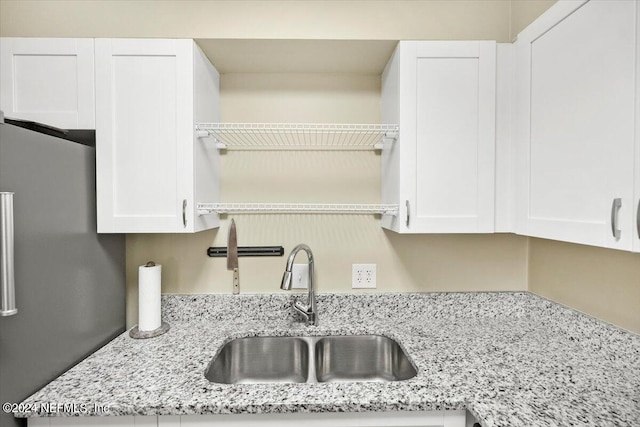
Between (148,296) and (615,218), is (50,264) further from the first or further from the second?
(615,218)

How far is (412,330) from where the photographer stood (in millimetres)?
1536

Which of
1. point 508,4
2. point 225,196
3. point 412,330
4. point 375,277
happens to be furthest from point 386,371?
point 508,4

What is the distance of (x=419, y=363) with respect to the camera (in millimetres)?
1210

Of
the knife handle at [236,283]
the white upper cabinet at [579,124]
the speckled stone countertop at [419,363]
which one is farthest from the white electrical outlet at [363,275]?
the white upper cabinet at [579,124]

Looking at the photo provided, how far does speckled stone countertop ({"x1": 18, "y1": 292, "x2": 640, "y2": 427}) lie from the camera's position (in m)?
0.99

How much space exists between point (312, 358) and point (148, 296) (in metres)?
0.74

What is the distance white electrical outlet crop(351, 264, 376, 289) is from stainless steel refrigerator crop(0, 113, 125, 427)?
1.08 m

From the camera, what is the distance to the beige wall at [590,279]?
1182 mm

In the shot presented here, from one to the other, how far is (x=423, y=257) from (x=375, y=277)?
255 millimetres

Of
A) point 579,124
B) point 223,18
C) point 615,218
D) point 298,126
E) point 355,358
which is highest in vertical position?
point 223,18

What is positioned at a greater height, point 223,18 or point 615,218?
point 223,18

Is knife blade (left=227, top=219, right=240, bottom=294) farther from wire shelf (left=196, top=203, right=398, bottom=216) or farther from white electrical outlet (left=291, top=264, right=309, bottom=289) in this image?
white electrical outlet (left=291, top=264, right=309, bottom=289)

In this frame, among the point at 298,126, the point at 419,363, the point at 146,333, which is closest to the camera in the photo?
the point at 419,363

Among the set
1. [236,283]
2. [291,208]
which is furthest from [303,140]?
A: [236,283]
